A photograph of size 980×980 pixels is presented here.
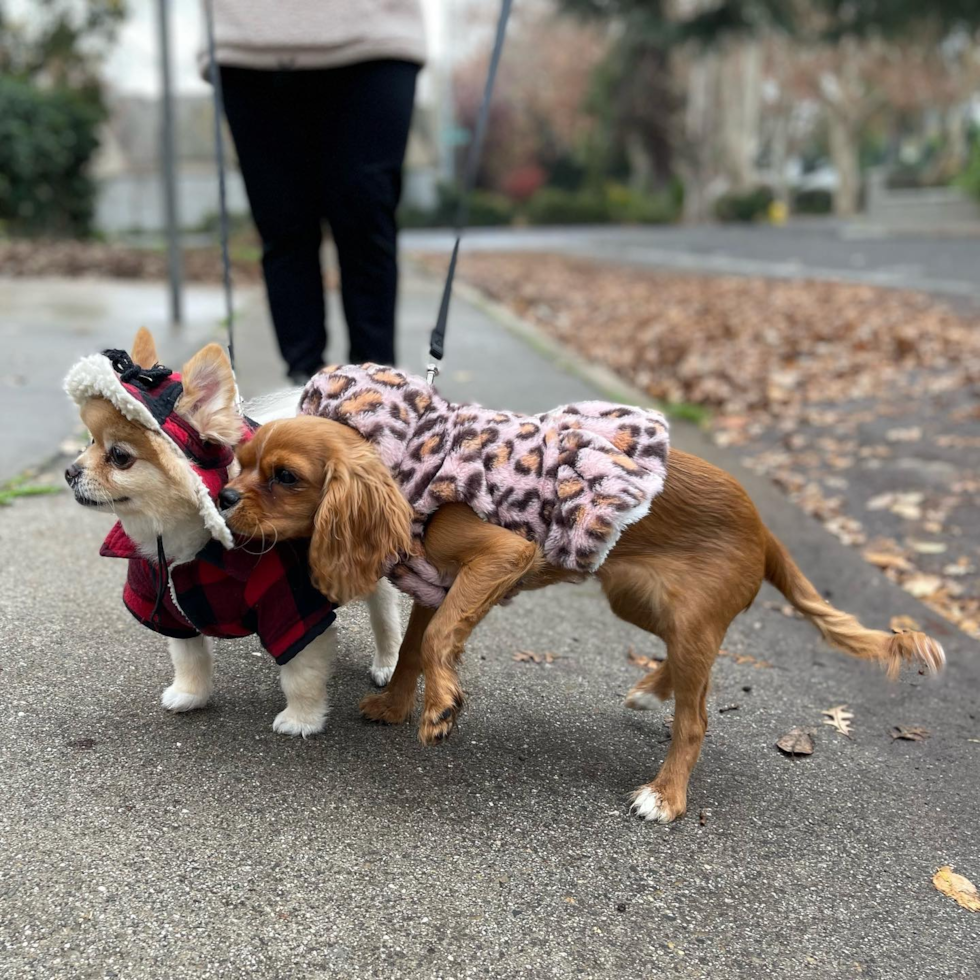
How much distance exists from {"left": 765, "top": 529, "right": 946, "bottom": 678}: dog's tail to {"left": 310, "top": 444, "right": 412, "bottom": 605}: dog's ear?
926 millimetres

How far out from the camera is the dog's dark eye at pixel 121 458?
86.9 inches

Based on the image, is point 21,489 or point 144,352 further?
point 21,489

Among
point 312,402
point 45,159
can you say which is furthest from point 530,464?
point 45,159

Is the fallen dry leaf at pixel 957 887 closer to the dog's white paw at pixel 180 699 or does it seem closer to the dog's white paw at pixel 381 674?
the dog's white paw at pixel 381 674

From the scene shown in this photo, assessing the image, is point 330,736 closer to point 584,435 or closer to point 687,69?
point 584,435

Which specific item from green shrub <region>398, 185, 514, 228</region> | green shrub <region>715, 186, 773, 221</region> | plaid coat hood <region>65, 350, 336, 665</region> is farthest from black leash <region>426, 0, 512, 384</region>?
green shrub <region>715, 186, 773, 221</region>

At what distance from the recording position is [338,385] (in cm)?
241

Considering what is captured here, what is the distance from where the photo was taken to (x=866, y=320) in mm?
9438

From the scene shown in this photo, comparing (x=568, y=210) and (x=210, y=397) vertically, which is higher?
(x=210, y=397)

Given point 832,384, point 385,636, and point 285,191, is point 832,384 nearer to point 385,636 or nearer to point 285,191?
point 285,191

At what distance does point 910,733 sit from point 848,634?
0.66m

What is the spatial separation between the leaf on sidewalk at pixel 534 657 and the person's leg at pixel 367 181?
62.1 inches

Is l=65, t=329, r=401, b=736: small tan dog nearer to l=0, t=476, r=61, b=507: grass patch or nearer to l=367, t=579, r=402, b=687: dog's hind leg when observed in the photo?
l=367, t=579, r=402, b=687: dog's hind leg

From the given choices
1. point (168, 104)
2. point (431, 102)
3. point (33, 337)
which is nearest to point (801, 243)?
point (168, 104)
